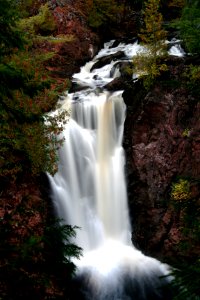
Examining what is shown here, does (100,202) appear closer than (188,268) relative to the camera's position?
No

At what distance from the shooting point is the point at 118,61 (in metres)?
21.8

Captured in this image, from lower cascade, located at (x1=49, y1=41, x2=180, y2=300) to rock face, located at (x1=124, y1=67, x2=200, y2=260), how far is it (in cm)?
50

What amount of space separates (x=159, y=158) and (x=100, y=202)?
128 inches

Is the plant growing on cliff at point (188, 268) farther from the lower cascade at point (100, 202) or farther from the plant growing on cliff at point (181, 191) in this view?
the plant growing on cliff at point (181, 191)

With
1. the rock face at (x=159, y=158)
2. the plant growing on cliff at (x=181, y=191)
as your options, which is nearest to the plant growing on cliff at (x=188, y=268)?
the plant growing on cliff at (x=181, y=191)

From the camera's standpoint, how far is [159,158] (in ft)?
47.5

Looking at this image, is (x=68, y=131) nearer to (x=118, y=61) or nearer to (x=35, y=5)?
(x=118, y=61)

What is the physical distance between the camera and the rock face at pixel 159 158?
13.6m

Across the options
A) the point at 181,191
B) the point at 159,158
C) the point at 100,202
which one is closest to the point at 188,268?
the point at 181,191

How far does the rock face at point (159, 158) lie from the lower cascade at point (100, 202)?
0.50 m

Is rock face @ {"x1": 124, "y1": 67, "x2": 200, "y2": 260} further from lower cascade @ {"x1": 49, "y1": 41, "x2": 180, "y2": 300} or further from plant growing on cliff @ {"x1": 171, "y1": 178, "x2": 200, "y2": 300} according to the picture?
plant growing on cliff @ {"x1": 171, "y1": 178, "x2": 200, "y2": 300}

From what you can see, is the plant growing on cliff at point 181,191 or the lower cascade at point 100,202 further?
the plant growing on cliff at point 181,191

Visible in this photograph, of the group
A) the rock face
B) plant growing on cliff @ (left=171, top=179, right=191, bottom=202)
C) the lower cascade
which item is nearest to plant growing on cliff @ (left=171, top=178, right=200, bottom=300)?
the lower cascade

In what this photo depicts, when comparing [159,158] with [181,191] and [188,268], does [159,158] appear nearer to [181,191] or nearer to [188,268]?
[181,191]
